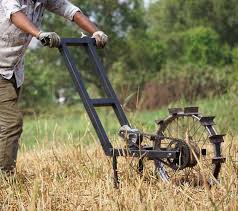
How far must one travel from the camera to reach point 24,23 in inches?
166

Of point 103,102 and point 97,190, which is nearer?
point 97,190

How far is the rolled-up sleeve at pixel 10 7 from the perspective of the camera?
4.30 m

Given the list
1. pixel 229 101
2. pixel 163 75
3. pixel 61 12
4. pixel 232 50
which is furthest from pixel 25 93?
pixel 61 12

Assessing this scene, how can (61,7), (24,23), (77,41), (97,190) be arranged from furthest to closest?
(61,7) < (77,41) < (24,23) < (97,190)

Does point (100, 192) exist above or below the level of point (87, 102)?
below

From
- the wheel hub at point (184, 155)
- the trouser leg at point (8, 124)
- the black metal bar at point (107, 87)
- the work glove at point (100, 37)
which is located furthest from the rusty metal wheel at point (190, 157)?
the trouser leg at point (8, 124)

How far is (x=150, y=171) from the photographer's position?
→ 182 inches

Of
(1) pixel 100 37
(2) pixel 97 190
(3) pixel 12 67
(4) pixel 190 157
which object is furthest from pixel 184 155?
(3) pixel 12 67

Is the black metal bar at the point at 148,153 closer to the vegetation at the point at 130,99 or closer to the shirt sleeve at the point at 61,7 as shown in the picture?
the vegetation at the point at 130,99

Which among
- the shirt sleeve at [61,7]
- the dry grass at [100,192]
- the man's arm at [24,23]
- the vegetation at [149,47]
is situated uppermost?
the vegetation at [149,47]

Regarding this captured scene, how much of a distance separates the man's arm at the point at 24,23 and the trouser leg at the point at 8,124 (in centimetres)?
61

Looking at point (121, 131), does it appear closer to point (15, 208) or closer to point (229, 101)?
point (15, 208)

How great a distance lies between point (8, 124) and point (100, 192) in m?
1.29

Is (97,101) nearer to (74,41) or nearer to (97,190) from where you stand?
(74,41)
